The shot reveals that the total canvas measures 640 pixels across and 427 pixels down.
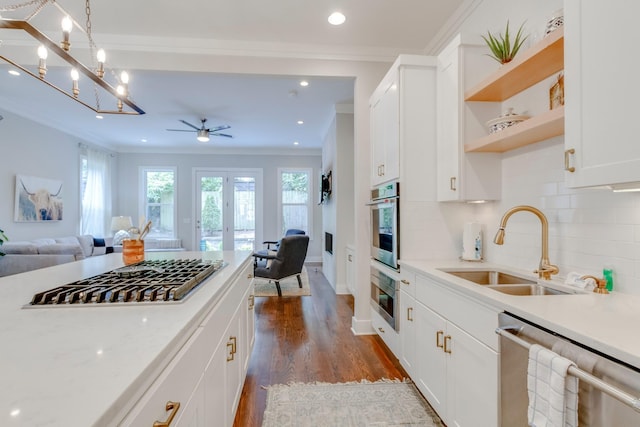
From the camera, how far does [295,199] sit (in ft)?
25.1

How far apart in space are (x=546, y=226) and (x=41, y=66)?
2.88 metres

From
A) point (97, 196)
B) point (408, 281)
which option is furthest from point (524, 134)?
point (97, 196)

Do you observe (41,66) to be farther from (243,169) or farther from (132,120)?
(243,169)

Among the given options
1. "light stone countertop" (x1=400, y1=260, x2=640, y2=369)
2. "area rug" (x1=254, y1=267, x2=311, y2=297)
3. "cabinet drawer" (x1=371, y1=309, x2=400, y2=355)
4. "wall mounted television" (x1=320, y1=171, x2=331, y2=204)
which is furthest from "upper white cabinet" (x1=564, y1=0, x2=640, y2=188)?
"wall mounted television" (x1=320, y1=171, x2=331, y2=204)

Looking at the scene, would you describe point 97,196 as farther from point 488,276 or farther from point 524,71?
point 524,71

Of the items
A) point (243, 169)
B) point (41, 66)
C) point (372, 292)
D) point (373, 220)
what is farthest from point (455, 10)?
point (243, 169)

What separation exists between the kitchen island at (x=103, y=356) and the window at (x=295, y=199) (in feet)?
20.6

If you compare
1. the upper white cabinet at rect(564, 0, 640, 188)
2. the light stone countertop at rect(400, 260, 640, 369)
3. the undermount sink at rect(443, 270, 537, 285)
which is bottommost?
the undermount sink at rect(443, 270, 537, 285)

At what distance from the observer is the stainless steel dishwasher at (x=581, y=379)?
2.42ft

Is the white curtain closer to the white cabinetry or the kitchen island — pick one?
the kitchen island

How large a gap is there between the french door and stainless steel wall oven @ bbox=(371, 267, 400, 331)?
17.0 feet

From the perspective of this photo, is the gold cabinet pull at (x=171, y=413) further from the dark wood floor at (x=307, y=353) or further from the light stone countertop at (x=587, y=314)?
the dark wood floor at (x=307, y=353)

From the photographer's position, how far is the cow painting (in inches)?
186

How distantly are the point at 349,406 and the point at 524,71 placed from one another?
2218 millimetres
